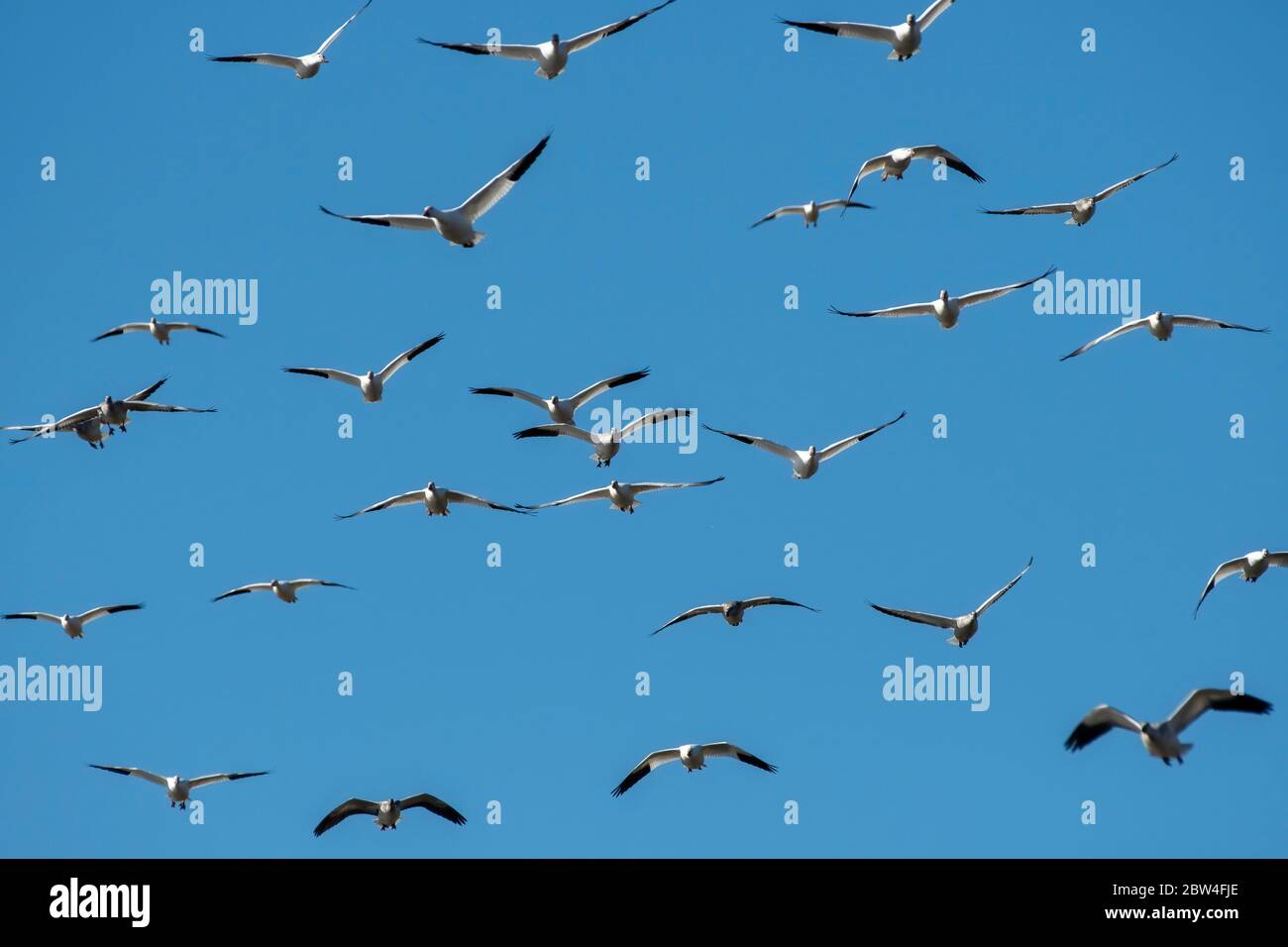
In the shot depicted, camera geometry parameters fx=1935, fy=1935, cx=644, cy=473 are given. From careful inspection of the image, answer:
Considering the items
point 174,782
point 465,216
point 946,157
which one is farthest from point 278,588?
point 946,157

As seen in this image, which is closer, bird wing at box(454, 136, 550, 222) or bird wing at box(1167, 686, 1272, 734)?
bird wing at box(1167, 686, 1272, 734)

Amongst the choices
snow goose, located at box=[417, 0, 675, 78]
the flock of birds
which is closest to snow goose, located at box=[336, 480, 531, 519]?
the flock of birds

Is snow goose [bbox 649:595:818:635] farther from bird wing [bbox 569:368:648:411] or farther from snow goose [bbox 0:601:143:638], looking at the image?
snow goose [bbox 0:601:143:638]

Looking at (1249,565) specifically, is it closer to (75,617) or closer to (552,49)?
(552,49)

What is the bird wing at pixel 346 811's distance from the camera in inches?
1291

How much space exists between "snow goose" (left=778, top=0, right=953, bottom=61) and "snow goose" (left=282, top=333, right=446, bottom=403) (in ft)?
28.8

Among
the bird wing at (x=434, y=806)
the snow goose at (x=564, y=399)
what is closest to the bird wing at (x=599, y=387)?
the snow goose at (x=564, y=399)

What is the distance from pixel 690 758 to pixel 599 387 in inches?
256

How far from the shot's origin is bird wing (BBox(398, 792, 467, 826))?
107ft

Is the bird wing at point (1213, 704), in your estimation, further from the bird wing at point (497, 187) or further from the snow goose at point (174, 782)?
the snow goose at point (174, 782)

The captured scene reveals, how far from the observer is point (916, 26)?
31.3m
